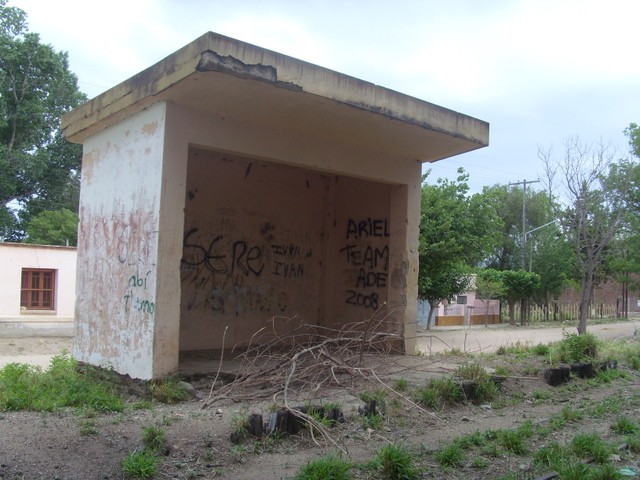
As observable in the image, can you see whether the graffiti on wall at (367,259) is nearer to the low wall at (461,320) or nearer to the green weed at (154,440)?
the green weed at (154,440)

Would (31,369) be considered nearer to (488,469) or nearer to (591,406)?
(488,469)

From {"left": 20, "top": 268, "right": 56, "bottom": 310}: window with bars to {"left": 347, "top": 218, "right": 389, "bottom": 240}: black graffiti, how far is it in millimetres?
15722

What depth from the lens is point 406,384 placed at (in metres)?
7.36

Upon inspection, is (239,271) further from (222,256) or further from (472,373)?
(472,373)

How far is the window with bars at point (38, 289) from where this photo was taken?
22.2m

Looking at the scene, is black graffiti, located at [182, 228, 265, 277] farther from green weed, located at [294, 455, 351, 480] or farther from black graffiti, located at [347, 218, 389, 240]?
green weed, located at [294, 455, 351, 480]

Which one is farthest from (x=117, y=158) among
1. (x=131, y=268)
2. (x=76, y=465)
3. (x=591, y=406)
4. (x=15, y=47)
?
(x=15, y=47)

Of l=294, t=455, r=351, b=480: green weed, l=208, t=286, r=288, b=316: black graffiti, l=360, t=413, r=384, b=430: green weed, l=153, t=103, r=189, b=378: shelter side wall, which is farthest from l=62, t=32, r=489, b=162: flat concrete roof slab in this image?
l=294, t=455, r=351, b=480: green weed

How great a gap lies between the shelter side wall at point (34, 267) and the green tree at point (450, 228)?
516 inches

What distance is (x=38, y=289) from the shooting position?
22531 millimetres

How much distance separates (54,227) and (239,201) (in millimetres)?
24372

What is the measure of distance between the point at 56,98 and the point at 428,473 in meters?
31.7

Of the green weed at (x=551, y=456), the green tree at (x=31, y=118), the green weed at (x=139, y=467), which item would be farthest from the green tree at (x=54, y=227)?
the green weed at (x=551, y=456)

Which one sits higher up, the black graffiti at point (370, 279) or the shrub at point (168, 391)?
the black graffiti at point (370, 279)
